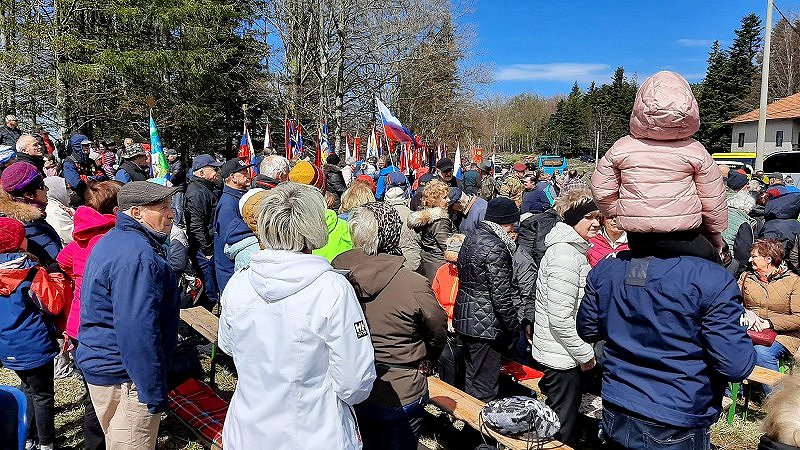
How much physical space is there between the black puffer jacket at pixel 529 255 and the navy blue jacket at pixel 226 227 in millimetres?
2497

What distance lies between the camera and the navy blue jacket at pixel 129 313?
2.86m

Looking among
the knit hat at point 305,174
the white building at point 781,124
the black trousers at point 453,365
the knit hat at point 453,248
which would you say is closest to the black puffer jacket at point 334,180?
the knit hat at point 305,174

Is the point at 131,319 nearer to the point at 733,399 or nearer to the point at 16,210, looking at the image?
the point at 16,210

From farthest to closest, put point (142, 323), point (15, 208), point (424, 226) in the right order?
point (424, 226), point (15, 208), point (142, 323)

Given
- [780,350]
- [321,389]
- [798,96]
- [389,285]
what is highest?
[798,96]

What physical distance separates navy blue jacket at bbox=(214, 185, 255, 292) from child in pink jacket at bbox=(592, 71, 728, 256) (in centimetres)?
352

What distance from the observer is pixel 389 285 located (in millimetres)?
2973

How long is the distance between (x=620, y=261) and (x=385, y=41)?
26.6 m

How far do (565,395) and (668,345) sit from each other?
6.39 ft

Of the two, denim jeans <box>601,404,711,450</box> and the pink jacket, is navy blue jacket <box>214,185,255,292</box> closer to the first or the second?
the pink jacket

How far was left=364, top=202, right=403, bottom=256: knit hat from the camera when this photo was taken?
3.08m

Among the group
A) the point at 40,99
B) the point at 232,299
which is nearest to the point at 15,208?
the point at 232,299

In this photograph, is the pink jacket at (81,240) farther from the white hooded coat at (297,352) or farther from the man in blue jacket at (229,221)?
the white hooded coat at (297,352)

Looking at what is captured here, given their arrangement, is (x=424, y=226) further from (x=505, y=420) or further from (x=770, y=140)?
(x=770, y=140)
